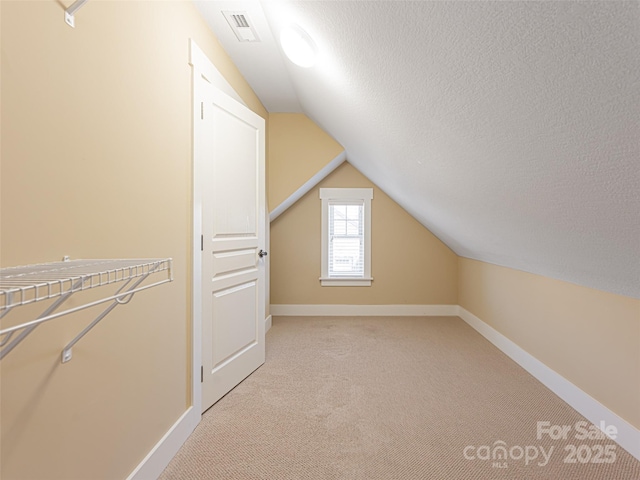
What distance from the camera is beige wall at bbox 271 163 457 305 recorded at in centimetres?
461

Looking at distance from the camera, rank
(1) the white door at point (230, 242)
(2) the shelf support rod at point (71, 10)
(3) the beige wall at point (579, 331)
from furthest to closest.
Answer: (1) the white door at point (230, 242)
(3) the beige wall at point (579, 331)
(2) the shelf support rod at point (71, 10)

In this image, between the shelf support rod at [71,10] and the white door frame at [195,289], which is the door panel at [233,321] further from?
the shelf support rod at [71,10]

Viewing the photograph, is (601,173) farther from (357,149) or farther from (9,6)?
(357,149)

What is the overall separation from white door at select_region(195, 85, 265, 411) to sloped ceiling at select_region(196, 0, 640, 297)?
1.98ft

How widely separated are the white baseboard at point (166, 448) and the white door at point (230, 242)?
212 mm

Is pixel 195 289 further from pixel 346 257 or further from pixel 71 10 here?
pixel 346 257

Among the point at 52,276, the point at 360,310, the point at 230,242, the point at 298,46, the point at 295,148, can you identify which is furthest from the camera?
the point at 360,310

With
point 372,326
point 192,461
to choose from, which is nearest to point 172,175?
point 192,461

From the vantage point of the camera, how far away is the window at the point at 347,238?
4.61 metres

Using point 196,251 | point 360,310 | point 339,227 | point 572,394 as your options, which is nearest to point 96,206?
point 196,251

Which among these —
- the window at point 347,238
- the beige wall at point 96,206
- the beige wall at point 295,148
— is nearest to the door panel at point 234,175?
the beige wall at point 96,206

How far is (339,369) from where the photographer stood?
9.37 feet

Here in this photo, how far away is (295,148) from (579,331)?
121 inches

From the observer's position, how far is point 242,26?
2217 millimetres
